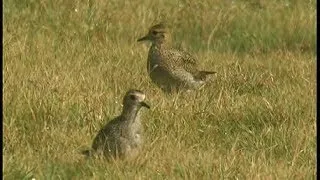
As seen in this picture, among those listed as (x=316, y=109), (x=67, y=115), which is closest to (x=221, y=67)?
(x=316, y=109)

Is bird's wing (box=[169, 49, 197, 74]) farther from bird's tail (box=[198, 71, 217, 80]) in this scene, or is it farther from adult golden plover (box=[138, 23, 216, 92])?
bird's tail (box=[198, 71, 217, 80])

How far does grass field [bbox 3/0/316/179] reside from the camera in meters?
7.79

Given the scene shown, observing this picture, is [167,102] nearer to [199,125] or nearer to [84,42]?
[199,125]

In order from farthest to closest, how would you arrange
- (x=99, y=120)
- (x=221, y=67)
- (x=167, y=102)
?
(x=221, y=67) → (x=167, y=102) → (x=99, y=120)

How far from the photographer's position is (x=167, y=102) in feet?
30.9

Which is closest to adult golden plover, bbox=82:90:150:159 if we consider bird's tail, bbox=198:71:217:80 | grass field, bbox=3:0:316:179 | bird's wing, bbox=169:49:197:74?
grass field, bbox=3:0:316:179

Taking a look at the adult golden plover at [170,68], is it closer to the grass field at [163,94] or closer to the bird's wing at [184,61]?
the bird's wing at [184,61]

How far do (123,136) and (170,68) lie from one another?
10.6ft

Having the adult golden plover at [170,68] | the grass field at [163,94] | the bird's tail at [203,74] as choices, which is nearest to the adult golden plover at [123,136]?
the grass field at [163,94]

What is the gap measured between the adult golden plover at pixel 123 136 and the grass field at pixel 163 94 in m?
0.12

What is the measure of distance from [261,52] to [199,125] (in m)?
4.49

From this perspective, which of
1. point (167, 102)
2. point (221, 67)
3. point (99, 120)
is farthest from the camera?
point (221, 67)

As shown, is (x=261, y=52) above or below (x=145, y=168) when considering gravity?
below

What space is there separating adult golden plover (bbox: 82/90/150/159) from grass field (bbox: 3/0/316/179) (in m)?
0.12
